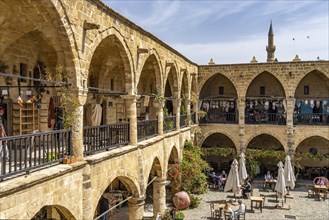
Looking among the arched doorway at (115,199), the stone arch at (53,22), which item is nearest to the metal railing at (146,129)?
the arched doorway at (115,199)

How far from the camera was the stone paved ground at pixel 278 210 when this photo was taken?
14859mm

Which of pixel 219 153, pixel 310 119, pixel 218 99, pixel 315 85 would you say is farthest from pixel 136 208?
pixel 315 85

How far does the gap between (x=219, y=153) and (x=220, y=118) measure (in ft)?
8.24

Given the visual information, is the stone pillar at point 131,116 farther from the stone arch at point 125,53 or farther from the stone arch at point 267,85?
the stone arch at point 267,85

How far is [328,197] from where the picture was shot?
18031 millimetres

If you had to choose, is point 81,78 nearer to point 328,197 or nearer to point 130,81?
point 130,81

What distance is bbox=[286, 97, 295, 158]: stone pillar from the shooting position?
2066 cm

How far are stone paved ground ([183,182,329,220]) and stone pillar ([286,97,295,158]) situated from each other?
115 inches

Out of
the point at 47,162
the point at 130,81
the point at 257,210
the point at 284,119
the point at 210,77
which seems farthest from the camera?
the point at 210,77

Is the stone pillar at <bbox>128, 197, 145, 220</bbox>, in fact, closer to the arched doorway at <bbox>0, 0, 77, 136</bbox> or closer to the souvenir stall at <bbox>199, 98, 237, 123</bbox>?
the arched doorway at <bbox>0, 0, 77, 136</bbox>

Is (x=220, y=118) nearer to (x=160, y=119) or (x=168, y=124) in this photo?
(x=168, y=124)

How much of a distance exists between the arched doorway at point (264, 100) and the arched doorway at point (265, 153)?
192 centimetres

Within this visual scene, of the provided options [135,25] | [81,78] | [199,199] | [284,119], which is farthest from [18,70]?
[284,119]

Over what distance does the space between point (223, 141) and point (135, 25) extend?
1599 cm
